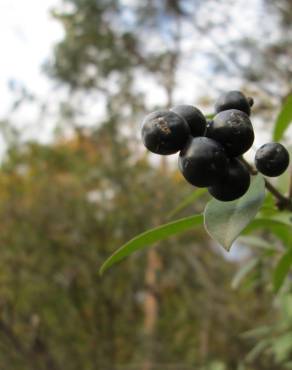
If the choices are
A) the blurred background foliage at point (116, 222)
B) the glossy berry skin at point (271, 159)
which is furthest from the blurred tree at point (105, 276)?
the glossy berry skin at point (271, 159)

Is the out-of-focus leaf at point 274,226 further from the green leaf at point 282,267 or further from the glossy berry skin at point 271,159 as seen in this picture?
the glossy berry skin at point 271,159

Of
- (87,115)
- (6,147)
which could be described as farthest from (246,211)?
(87,115)

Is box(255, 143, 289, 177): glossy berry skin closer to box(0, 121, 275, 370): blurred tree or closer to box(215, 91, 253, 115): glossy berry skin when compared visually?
box(215, 91, 253, 115): glossy berry skin

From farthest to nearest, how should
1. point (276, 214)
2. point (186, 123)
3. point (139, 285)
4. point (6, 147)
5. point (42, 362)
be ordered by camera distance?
point (6, 147) → point (139, 285) → point (42, 362) → point (276, 214) → point (186, 123)

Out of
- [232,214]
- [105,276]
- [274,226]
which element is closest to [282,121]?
[274,226]

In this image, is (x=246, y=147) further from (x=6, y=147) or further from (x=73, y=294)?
(x=6, y=147)

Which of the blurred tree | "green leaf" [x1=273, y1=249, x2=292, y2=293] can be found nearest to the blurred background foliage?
the blurred tree
